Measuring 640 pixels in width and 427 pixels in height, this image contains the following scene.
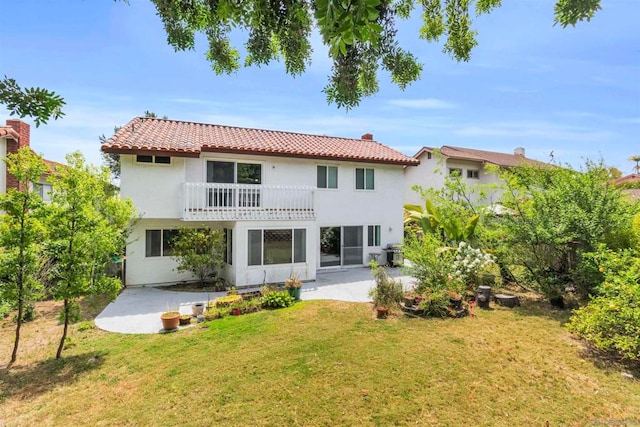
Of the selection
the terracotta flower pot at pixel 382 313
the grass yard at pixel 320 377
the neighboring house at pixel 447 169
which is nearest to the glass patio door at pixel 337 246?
the terracotta flower pot at pixel 382 313

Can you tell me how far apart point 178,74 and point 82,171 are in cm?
416

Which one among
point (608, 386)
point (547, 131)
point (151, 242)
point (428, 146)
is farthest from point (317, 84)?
point (428, 146)

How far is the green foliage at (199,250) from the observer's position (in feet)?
40.2

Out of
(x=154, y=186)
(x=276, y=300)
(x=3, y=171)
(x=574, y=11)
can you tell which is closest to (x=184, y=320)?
(x=276, y=300)

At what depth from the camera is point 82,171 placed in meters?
7.14

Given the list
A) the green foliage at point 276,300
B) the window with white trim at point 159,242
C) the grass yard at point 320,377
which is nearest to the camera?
the grass yard at point 320,377

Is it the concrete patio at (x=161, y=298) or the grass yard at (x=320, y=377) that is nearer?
the grass yard at (x=320, y=377)

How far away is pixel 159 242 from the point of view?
43.5 ft

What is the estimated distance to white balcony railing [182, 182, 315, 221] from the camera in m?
12.5

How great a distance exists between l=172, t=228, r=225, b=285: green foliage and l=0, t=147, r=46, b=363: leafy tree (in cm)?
562

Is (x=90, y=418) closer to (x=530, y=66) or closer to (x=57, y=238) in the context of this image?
(x=57, y=238)

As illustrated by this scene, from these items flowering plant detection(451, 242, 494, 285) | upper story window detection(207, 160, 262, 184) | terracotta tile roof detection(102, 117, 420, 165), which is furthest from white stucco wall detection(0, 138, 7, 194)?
flowering plant detection(451, 242, 494, 285)

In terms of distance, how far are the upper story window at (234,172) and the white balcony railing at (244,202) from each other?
1088mm

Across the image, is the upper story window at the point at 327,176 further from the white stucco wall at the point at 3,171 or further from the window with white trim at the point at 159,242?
the white stucco wall at the point at 3,171
